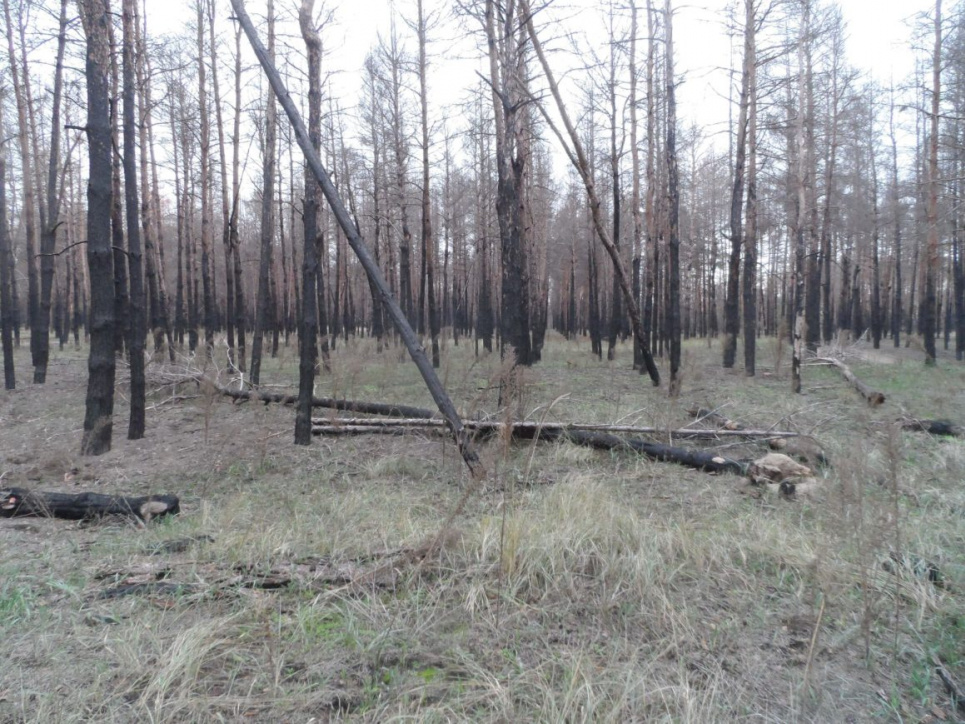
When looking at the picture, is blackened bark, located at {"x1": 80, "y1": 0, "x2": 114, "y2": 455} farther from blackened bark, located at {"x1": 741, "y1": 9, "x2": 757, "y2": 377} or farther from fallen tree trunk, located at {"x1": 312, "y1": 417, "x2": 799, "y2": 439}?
blackened bark, located at {"x1": 741, "y1": 9, "x2": 757, "y2": 377}

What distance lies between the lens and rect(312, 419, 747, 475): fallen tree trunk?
20.9 ft

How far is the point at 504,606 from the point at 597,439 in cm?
404

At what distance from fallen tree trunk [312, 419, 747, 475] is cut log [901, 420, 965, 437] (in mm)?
2524

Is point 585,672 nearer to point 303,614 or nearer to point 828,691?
point 828,691

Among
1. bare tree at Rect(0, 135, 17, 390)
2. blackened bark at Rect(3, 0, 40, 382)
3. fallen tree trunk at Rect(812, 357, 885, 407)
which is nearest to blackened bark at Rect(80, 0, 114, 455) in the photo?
blackened bark at Rect(3, 0, 40, 382)

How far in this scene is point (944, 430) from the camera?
24.2 feet

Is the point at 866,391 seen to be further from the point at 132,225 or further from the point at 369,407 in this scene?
the point at 132,225

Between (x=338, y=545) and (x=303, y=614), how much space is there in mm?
882

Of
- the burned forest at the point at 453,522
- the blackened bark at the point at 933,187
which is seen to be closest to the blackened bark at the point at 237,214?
the burned forest at the point at 453,522

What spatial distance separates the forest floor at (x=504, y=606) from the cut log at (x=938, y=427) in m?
1.79

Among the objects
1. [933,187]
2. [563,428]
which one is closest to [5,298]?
[563,428]

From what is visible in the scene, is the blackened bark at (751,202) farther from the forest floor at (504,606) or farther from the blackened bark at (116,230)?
the blackened bark at (116,230)

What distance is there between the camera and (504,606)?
3139mm

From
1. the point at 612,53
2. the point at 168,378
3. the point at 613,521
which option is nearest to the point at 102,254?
the point at 168,378
